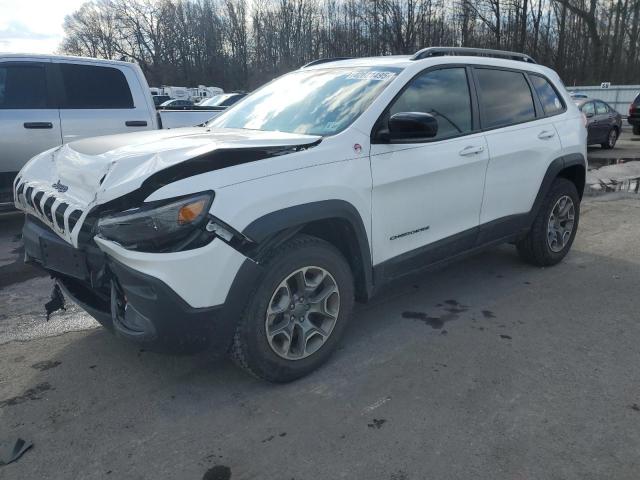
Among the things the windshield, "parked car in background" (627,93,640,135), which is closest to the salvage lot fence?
"parked car in background" (627,93,640,135)

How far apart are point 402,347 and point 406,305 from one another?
0.76m

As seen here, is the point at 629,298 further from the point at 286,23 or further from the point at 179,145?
the point at 286,23

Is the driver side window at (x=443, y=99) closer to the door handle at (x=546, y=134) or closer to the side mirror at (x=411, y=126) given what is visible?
the side mirror at (x=411, y=126)

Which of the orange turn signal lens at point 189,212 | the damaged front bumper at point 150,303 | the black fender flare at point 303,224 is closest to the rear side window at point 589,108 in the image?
the black fender flare at point 303,224

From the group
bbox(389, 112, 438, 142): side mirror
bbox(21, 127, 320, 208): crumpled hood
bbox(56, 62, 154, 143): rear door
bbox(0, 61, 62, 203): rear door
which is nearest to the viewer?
bbox(21, 127, 320, 208): crumpled hood

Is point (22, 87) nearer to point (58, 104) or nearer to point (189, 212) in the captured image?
point (58, 104)

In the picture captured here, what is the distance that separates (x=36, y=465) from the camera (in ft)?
7.93

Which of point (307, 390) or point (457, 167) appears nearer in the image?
point (307, 390)

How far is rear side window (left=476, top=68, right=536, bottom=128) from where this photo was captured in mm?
4145

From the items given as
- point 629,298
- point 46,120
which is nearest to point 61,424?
point 629,298

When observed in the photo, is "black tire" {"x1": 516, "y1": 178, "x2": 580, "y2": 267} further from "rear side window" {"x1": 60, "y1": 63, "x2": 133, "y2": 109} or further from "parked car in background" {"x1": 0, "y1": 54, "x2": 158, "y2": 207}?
"rear side window" {"x1": 60, "y1": 63, "x2": 133, "y2": 109}

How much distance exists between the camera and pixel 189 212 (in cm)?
244

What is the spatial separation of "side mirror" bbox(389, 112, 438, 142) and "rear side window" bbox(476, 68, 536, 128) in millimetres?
1126

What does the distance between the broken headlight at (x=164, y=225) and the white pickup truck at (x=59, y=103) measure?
4844mm
